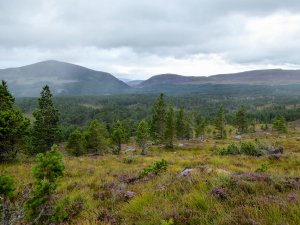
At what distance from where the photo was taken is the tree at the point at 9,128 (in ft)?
62.0

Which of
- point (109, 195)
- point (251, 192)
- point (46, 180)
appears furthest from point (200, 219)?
point (109, 195)

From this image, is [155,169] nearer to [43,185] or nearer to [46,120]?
[43,185]

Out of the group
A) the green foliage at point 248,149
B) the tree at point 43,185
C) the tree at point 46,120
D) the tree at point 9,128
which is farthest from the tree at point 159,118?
the tree at point 43,185

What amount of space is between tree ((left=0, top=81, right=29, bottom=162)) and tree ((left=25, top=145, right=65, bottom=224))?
A: 561 inches

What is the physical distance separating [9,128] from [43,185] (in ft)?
51.0

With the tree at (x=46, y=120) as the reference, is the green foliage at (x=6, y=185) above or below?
above

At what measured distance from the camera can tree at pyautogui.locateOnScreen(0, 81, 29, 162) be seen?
18.9 metres

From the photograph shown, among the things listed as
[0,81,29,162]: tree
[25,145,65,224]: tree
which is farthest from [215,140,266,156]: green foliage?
[25,145,65,224]: tree

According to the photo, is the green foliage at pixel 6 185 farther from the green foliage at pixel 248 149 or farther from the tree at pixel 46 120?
the tree at pixel 46 120

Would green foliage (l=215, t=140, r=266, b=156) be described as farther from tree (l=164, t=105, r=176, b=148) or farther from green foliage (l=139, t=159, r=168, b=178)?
tree (l=164, t=105, r=176, b=148)

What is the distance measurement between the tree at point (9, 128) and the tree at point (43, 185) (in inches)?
A: 561

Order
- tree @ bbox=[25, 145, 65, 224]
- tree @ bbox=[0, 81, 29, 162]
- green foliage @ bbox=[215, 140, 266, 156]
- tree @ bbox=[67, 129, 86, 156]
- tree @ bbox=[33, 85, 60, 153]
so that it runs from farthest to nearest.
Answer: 1. tree @ bbox=[67, 129, 86, 156]
2. tree @ bbox=[33, 85, 60, 153]
3. green foliage @ bbox=[215, 140, 266, 156]
4. tree @ bbox=[0, 81, 29, 162]
5. tree @ bbox=[25, 145, 65, 224]

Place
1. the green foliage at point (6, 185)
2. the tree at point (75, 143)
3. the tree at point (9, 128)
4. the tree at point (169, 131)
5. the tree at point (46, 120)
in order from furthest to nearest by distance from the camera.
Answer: the tree at point (169, 131) → the tree at point (75, 143) → the tree at point (46, 120) → the tree at point (9, 128) → the green foliage at point (6, 185)

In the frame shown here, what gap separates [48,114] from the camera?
31.6 metres
